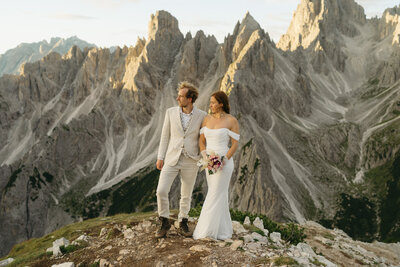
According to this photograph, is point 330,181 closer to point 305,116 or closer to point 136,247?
point 305,116

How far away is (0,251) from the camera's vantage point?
130 metres

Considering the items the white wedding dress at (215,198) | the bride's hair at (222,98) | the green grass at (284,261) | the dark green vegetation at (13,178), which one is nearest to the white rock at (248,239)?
the white wedding dress at (215,198)

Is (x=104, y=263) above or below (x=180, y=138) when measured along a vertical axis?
below

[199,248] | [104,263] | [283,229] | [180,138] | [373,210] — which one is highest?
[180,138]

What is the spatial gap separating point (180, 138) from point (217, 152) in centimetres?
174

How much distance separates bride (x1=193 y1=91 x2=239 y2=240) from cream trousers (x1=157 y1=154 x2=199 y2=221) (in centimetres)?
80

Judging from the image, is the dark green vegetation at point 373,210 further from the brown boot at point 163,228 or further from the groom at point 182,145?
the groom at point 182,145

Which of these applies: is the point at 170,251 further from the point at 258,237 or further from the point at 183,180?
the point at 258,237

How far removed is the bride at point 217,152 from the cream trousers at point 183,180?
804 millimetres

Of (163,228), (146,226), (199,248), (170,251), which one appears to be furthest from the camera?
→ (146,226)

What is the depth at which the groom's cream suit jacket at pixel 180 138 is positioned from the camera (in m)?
12.5

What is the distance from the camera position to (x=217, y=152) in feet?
40.0

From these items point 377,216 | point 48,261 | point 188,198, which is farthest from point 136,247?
point 377,216

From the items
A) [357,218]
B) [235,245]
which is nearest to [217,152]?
[235,245]
